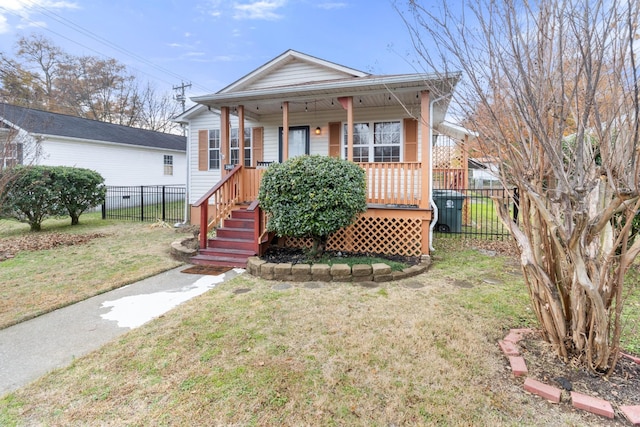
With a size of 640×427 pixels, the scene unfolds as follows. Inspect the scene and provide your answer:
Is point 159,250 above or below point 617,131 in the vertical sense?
below

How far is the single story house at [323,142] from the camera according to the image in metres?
6.16

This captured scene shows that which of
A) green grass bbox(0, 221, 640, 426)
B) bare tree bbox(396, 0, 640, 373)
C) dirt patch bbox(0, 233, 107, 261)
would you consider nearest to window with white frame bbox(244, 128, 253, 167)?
dirt patch bbox(0, 233, 107, 261)

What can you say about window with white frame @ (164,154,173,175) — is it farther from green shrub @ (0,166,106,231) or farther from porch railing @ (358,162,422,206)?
porch railing @ (358,162,422,206)

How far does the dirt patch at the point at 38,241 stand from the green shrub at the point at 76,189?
1351 millimetres

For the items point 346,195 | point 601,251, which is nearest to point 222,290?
point 346,195

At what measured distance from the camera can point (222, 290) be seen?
4508 mm

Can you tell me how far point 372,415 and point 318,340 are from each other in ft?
3.43

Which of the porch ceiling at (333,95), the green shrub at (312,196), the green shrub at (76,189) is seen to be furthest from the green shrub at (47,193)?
the green shrub at (312,196)

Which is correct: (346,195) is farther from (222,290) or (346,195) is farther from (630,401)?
(630,401)

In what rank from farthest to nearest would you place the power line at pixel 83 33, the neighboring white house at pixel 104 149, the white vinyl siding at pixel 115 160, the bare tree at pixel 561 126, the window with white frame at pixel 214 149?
the power line at pixel 83 33 < the white vinyl siding at pixel 115 160 < the neighboring white house at pixel 104 149 < the window with white frame at pixel 214 149 < the bare tree at pixel 561 126

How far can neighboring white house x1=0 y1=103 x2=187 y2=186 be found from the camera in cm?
1292

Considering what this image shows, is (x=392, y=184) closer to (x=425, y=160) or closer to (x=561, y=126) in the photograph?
(x=425, y=160)

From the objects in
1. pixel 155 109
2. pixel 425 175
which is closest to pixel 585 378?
pixel 425 175

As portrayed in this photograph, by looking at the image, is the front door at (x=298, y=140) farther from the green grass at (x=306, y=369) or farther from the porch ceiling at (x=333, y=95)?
the green grass at (x=306, y=369)
